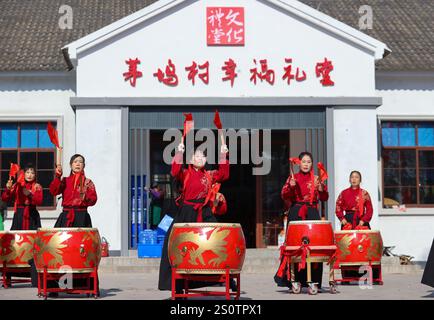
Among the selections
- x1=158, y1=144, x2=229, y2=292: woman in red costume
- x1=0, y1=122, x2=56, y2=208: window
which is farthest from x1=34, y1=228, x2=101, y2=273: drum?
x1=0, y1=122, x2=56, y2=208: window

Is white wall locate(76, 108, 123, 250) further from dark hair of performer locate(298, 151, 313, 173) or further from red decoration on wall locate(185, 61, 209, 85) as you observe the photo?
dark hair of performer locate(298, 151, 313, 173)

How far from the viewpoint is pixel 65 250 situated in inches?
404

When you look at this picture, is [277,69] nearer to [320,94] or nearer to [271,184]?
[320,94]

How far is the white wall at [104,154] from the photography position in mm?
17406

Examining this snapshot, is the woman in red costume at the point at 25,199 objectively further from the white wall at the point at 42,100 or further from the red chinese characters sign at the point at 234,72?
the white wall at the point at 42,100

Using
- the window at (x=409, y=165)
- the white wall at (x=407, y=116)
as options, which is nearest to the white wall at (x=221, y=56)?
the white wall at (x=407, y=116)

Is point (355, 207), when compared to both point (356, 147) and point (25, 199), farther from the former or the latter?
point (356, 147)

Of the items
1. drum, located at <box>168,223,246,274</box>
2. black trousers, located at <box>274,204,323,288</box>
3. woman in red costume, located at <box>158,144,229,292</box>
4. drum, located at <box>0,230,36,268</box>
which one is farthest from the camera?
drum, located at <box>0,230,36,268</box>

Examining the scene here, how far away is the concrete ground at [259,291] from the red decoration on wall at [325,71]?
14.0 ft

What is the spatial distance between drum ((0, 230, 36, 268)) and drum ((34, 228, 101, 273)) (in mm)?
1955

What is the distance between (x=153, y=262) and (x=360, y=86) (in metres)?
4.91

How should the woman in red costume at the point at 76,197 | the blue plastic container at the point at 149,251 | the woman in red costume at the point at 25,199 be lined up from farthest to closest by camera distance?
the blue plastic container at the point at 149,251 → the woman in red costume at the point at 25,199 → the woman in red costume at the point at 76,197

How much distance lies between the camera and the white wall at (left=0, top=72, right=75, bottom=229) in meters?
19.2

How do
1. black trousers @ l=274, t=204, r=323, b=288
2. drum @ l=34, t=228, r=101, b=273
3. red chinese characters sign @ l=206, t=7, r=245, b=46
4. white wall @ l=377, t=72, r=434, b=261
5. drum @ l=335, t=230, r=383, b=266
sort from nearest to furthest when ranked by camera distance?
drum @ l=34, t=228, r=101, b=273 → black trousers @ l=274, t=204, r=323, b=288 → drum @ l=335, t=230, r=383, b=266 → red chinese characters sign @ l=206, t=7, r=245, b=46 → white wall @ l=377, t=72, r=434, b=261
